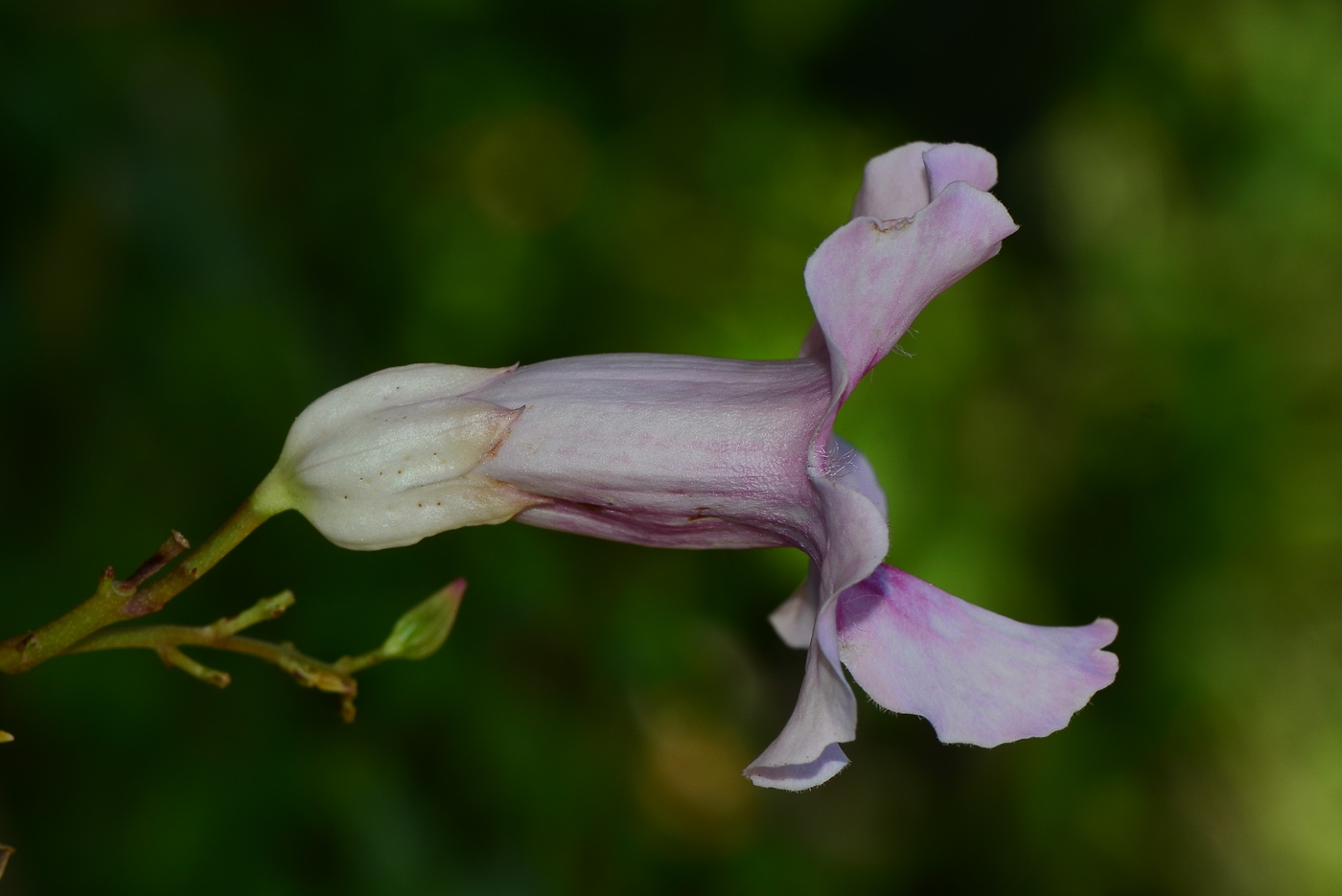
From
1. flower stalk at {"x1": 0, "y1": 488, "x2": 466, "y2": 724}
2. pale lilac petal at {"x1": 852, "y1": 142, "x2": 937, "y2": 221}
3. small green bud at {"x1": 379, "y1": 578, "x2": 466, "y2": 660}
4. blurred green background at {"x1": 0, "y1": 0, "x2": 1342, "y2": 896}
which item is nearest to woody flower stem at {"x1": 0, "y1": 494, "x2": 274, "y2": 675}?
flower stalk at {"x1": 0, "y1": 488, "x2": 466, "y2": 724}

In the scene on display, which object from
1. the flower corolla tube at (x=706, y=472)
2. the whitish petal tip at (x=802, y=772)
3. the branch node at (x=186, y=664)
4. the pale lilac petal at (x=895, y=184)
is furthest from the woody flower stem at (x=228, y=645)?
the pale lilac petal at (x=895, y=184)

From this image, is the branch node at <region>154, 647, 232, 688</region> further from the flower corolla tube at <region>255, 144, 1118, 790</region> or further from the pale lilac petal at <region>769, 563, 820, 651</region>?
the pale lilac petal at <region>769, 563, 820, 651</region>

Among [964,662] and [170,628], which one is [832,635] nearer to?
[964,662]

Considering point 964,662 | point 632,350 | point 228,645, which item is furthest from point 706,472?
point 632,350

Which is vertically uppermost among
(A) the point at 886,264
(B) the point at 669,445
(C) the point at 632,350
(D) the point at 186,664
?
(A) the point at 886,264

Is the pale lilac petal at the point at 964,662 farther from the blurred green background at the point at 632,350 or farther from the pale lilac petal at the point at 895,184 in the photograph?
the blurred green background at the point at 632,350

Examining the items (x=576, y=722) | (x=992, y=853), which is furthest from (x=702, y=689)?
(x=992, y=853)
